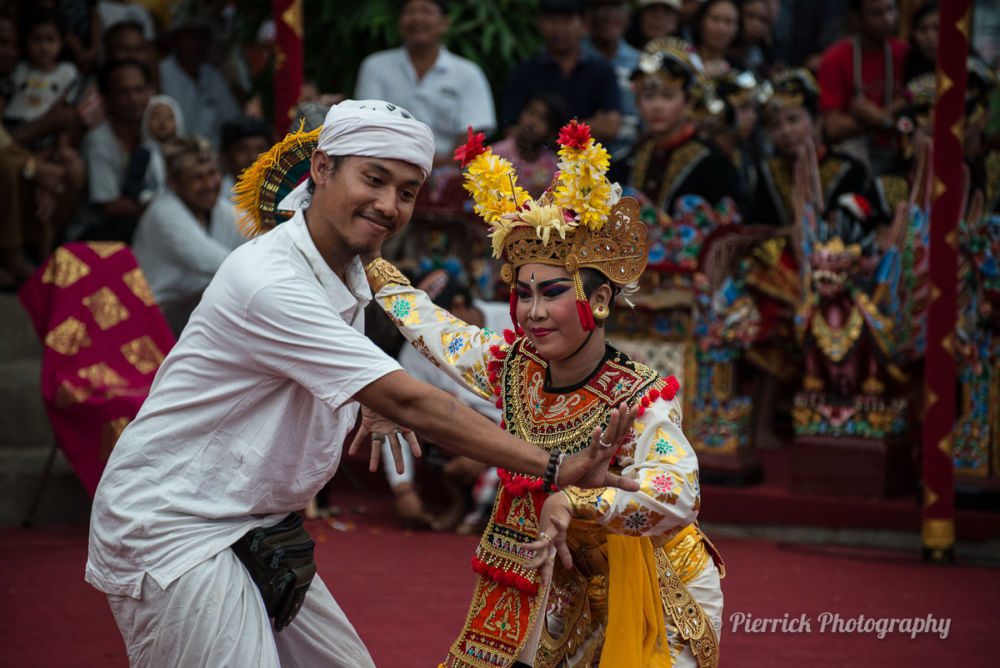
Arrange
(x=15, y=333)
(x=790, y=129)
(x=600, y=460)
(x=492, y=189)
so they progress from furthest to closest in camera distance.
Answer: (x=15, y=333)
(x=790, y=129)
(x=492, y=189)
(x=600, y=460)

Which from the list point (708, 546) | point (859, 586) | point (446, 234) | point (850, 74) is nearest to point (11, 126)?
point (446, 234)

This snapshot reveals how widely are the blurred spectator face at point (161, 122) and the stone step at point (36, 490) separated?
6.84 feet

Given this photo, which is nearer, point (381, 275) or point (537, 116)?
point (381, 275)

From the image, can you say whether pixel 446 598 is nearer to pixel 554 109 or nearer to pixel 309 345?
pixel 554 109

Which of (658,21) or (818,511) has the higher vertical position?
(658,21)

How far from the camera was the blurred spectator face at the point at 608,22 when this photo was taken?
30.1 ft

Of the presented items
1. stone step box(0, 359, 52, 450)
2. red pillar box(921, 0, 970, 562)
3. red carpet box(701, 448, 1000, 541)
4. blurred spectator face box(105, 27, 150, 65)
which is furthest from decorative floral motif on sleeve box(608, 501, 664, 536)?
blurred spectator face box(105, 27, 150, 65)

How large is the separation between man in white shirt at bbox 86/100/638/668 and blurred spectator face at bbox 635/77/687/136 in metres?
4.42

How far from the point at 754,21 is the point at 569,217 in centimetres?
605

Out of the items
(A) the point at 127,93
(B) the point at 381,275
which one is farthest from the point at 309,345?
(A) the point at 127,93

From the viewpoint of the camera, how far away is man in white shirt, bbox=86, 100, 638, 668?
129 inches

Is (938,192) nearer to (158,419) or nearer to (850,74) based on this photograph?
(850,74)

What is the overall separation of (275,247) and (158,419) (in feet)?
1.58

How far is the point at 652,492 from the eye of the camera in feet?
11.4
